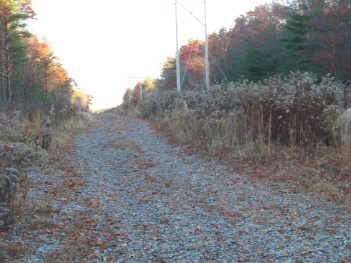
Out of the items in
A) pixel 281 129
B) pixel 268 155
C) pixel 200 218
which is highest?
pixel 281 129

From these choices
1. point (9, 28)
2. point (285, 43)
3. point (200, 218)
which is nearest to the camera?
point (200, 218)

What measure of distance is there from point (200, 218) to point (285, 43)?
28194mm

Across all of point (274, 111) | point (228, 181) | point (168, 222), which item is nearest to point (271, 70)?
→ point (274, 111)

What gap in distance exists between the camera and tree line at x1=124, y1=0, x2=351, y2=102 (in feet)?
80.1

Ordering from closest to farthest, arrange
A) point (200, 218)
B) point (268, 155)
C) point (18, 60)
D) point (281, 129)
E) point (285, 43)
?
point (200, 218)
point (268, 155)
point (281, 129)
point (285, 43)
point (18, 60)

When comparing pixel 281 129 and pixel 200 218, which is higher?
pixel 281 129

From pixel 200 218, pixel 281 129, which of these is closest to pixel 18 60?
pixel 281 129

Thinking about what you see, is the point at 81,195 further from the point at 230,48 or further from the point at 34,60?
the point at 230,48

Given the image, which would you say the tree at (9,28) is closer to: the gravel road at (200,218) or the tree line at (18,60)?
the tree line at (18,60)

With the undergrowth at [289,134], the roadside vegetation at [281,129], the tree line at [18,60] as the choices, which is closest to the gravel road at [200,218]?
the undergrowth at [289,134]

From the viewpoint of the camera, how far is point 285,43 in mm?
32344

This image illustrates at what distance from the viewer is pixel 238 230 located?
5.54 metres

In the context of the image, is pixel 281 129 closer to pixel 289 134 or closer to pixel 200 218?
pixel 289 134

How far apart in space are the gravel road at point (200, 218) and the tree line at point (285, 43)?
8.56 m
